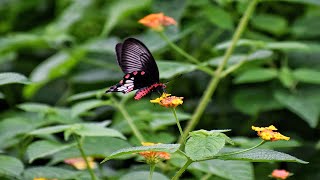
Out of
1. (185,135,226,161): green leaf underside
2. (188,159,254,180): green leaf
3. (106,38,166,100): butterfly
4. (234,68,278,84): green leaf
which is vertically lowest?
(188,159,254,180): green leaf

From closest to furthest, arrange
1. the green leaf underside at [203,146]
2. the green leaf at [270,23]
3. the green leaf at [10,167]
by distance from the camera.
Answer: the green leaf underside at [203,146]
the green leaf at [10,167]
the green leaf at [270,23]

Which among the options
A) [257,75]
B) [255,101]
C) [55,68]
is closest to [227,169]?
[257,75]

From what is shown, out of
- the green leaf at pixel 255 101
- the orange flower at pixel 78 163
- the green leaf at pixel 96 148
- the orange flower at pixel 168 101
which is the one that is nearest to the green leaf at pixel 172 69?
the green leaf at pixel 96 148

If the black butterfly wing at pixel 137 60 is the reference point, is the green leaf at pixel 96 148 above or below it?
below

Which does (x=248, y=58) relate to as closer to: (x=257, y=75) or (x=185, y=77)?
(x=257, y=75)

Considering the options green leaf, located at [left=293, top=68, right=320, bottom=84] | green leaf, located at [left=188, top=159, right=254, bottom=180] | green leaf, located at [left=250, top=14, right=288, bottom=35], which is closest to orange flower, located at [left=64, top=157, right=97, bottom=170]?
green leaf, located at [left=188, top=159, right=254, bottom=180]

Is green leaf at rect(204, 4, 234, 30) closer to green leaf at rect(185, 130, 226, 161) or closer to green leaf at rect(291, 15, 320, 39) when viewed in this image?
green leaf at rect(291, 15, 320, 39)

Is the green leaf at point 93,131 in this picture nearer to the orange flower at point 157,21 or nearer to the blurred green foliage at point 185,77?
the blurred green foliage at point 185,77
